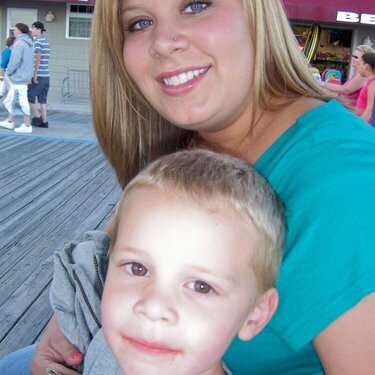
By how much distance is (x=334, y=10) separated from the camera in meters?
13.4

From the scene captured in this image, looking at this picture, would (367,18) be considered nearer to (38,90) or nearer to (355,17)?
(355,17)

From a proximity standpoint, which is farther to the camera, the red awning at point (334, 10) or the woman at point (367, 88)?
the red awning at point (334, 10)

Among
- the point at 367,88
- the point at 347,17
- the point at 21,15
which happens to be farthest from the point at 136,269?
the point at 21,15

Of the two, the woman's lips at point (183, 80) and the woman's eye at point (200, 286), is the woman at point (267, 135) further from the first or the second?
the woman's eye at point (200, 286)

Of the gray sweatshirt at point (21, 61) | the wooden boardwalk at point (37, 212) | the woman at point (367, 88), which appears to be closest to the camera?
the wooden boardwalk at point (37, 212)

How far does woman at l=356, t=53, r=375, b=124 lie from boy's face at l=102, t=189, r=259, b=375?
5029mm

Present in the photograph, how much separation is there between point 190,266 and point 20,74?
31.1 ft

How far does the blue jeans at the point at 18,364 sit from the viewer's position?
5.88ft

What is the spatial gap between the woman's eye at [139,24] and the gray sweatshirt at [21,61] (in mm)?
8357

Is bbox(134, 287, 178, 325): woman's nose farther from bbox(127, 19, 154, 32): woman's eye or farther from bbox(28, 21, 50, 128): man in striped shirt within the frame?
bbox(28, 21, 50, 128): man in striped shirt

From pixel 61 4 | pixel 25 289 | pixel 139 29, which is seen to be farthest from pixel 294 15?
pixel 139 29

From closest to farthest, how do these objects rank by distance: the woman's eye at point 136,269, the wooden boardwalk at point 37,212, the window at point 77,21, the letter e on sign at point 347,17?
the woman's eye at point 136,269 → the wooden boardwalk at point 37,212 → the letter e on sign at point 347,17 → the window at point 77,21

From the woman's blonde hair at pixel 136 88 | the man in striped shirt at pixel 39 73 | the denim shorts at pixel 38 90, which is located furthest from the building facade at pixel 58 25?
the woman's blonde hair at pixel 136 88

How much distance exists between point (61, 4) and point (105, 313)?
1532 cm
